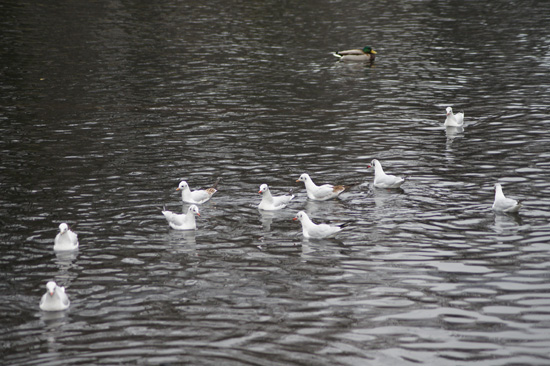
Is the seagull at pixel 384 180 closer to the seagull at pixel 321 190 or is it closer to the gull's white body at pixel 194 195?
the seagull at pixel 321 190

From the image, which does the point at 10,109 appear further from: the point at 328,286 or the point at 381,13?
the point at 381,13

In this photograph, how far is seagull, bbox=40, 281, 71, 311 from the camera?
12527mm

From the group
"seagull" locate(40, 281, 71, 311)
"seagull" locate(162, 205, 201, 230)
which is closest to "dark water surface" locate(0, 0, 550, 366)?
"seagull" locate(40, 281, 71, 311)

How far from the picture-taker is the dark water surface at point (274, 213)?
12.0 metres

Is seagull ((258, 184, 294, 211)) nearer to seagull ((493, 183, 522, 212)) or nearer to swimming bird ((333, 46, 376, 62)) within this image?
seagull ((493, 183, 522, 212))

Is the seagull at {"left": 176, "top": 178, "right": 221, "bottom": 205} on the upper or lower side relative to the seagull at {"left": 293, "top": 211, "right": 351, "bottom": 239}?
upper

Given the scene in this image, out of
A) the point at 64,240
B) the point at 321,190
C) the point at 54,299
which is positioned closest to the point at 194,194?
the point at 321,190

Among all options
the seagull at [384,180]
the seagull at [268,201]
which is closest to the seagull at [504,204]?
the seagull at [384,180]

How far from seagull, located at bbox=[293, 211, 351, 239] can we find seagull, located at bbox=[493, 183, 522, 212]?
381 cm

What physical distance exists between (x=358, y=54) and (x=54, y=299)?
97.5 ft

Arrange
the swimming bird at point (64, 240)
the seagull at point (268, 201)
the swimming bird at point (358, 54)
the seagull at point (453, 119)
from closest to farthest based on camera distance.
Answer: the swimming bird at point (64, 240), the seagull at point (268, 201), the seagull at point (453, 119), the swimming bird at point (358, 54)

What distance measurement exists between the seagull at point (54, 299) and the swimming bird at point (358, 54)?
29.3 metres

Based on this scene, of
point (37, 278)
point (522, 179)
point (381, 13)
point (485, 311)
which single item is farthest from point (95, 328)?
point (381, 13)

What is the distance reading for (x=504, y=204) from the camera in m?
17.1
